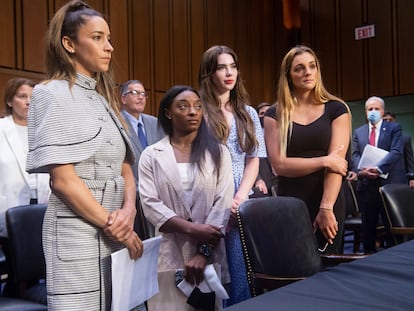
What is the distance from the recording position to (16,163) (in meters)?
2.74

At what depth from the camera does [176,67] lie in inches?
258

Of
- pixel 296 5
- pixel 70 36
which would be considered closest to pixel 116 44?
pixel 296 5

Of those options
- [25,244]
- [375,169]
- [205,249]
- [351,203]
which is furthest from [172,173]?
[351,203]

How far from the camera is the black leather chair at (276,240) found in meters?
1.61

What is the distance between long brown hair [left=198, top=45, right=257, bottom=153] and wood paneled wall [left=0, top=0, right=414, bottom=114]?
3153mm

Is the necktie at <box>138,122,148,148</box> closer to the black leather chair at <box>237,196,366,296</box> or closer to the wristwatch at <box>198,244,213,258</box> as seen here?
the wristwatch at <box>198,244,213,258</box>

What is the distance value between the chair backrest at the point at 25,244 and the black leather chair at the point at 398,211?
5.84ft

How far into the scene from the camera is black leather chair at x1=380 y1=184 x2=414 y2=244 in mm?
2455

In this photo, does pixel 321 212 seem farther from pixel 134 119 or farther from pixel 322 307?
pixel 134 119

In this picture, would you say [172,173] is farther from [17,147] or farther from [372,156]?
[372,156]

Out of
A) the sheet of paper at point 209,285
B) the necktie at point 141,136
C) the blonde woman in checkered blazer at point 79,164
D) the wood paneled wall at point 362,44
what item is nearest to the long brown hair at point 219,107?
the sheet of paper at point 209,285

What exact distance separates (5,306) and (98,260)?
2.43 feet

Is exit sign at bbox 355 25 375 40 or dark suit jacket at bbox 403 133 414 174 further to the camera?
exit sign at bbox 355 25 375 40

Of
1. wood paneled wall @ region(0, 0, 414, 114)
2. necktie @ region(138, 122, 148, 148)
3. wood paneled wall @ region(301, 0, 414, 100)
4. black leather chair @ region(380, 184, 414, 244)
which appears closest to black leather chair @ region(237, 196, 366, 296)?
black leather chair @ region(380, 184, 414, 244)
